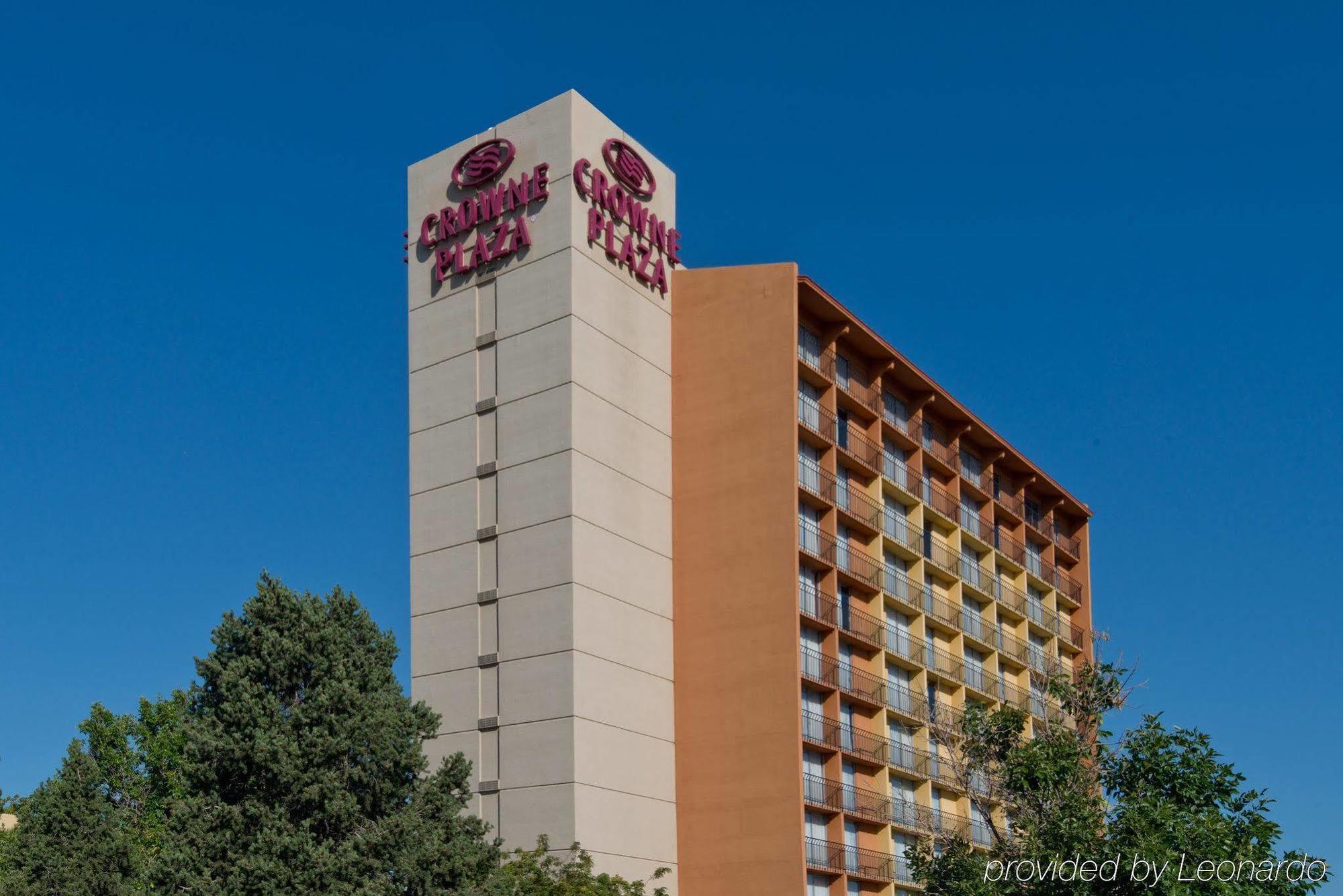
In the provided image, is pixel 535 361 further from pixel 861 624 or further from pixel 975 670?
pixel 975 670

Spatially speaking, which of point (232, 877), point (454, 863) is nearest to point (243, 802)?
point (232, 877)

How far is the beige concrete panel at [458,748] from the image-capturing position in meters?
57.8

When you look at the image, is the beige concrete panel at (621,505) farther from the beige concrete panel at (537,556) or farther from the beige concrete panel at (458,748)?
the beige concrete panel at (458,748)

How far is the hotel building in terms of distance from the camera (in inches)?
2256

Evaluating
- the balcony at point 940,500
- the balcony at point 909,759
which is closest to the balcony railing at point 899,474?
the balcony at point 940,500

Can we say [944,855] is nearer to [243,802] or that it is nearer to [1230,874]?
[1230,874]

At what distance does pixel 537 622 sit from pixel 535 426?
734 centimetres

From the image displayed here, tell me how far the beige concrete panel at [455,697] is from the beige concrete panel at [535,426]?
806 centimetres

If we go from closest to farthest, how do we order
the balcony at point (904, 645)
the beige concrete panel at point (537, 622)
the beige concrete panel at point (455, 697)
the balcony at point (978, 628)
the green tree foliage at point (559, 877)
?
1. the green tree foliage at point (559, 877)
2. the beige concrete panel at point (537, 622)
3. the beige concrete panel at point (455, 697)
4. the balcony at point (904, 645)
5. the balcony at point (978, 628)

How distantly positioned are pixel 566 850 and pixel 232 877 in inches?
663

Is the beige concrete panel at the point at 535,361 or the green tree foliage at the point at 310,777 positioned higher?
the beige concrete panel at the point at 535,361

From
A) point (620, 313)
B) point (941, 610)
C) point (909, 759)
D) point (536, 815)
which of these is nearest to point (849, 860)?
point (909, 759)

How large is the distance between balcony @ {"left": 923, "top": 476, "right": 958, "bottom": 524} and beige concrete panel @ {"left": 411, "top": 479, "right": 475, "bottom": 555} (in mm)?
24380

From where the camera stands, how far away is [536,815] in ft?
182
